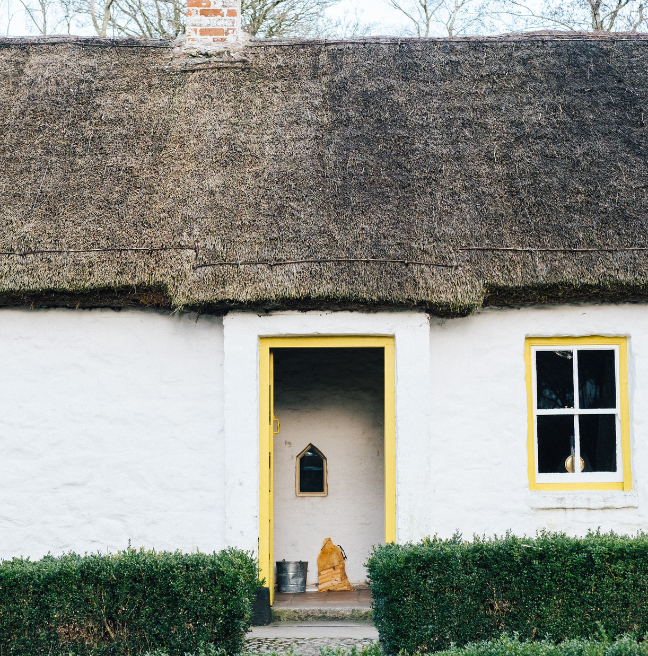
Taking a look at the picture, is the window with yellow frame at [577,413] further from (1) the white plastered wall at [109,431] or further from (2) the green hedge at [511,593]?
(1) the white plastered wall at [109,431]

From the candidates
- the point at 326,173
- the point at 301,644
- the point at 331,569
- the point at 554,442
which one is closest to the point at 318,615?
the point at 301,644

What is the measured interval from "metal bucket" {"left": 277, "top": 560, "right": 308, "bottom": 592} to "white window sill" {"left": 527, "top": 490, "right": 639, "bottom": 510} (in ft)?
8.14

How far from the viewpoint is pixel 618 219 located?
6117mm

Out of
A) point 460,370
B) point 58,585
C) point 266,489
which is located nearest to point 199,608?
point 58,585

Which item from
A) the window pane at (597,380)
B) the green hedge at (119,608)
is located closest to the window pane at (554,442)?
the window pane at (597,380)

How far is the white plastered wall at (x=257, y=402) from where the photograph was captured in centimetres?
572

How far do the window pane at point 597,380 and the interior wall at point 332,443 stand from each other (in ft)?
6.72

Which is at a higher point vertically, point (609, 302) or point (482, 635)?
point (609, 302)

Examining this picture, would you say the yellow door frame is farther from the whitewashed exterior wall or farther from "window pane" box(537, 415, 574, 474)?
"window pane" box(537, 415, 574, 474)

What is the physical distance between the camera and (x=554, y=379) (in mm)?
6348

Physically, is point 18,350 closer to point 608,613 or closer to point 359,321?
point 359,321

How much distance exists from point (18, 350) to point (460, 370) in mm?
3696

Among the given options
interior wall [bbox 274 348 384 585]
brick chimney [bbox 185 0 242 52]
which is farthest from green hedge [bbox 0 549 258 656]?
brick chimney [bbox 185 0 242 52]

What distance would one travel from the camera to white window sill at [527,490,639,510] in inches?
234
